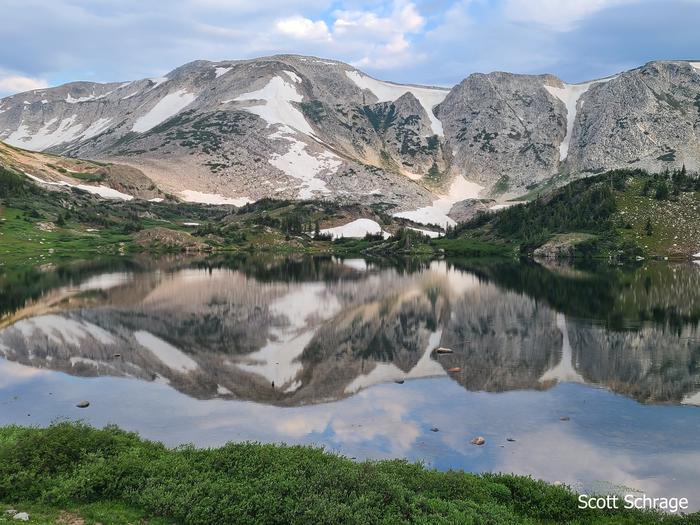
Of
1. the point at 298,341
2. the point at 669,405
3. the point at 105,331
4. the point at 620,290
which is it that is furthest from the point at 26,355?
the point at 620,290

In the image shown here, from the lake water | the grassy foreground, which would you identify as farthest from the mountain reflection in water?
the grassy foreground

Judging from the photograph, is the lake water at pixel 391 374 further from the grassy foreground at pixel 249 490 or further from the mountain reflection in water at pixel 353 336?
the grassy foreground at pixel 249 490

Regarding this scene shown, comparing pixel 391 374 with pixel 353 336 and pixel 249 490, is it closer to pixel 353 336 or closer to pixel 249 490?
pixel 353 336

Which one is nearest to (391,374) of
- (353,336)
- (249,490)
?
(353,336)

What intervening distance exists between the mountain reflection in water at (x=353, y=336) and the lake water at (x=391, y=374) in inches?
10.3

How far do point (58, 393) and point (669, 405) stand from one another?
4556 cm

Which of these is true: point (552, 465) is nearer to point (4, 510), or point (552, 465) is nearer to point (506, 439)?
point (506, 439)

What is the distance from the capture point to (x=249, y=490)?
822 inches

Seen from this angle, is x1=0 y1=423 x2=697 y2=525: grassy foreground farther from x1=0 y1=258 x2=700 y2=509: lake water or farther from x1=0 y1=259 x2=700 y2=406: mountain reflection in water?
x1=0 y1=259 x2=700 y2=406: mountain reflection in water

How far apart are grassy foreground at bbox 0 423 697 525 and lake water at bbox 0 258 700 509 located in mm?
6269

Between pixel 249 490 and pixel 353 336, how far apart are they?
46.0 m

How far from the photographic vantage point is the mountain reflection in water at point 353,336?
157 ft

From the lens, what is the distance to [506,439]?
33375 millimetres

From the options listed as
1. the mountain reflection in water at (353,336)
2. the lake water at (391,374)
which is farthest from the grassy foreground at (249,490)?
the mountain reflection in water at (353,336)
